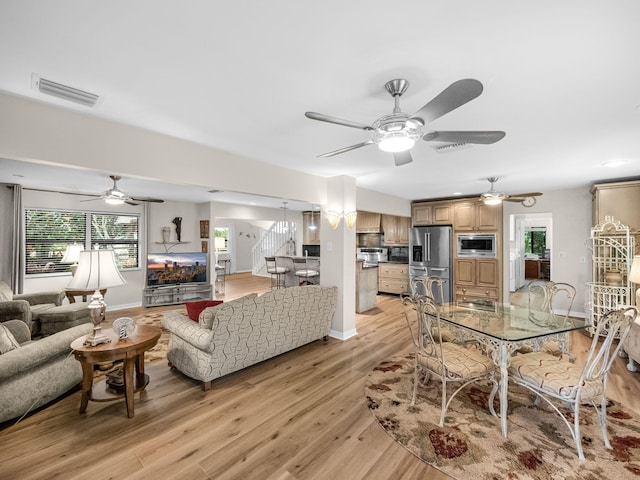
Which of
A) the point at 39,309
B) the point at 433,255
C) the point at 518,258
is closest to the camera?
the point at 39,309

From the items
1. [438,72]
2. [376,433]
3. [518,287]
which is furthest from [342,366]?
[518,287]

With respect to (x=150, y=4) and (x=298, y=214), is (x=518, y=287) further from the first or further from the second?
(x=150, y=4)

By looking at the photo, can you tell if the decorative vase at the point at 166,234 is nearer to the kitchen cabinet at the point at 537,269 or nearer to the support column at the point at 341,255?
the support column at the point at 341,255

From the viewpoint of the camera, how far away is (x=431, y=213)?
6.61 m

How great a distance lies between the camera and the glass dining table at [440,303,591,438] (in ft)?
7.43

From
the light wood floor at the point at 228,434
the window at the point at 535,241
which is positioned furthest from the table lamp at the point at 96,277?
the window at the point at 535,241

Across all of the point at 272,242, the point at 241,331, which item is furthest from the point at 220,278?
the point at 241,331

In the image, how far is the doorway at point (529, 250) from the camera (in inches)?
306

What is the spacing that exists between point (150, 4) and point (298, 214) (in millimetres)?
8573

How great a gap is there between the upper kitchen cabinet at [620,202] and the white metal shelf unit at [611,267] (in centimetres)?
13

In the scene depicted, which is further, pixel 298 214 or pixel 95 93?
pixel 298 214

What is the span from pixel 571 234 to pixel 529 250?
6691 millimetres

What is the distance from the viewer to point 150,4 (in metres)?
1.20

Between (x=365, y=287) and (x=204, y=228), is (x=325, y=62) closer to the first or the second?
(x=365, y=287)
